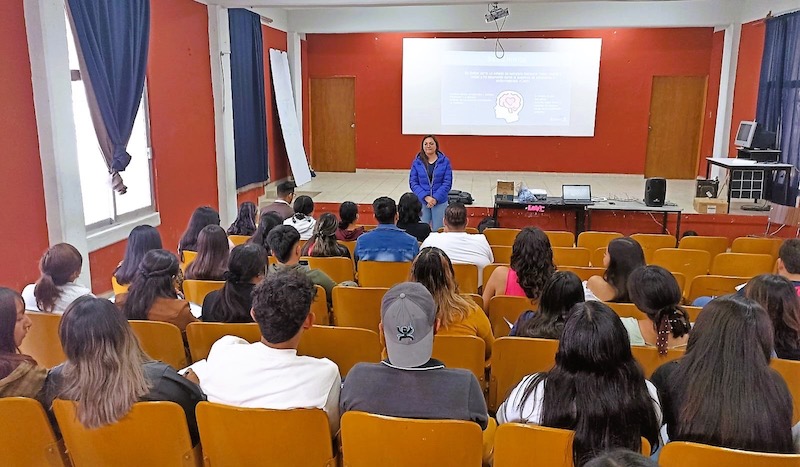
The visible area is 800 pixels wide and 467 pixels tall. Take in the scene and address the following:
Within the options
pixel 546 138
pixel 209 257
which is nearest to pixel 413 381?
pixel 209 257

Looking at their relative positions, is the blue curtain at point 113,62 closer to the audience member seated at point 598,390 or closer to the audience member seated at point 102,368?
the audience member seated at point 102,368

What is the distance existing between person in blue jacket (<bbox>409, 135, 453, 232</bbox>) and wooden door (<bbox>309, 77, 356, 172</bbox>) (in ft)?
18.5

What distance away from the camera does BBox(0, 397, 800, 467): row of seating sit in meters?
1.73

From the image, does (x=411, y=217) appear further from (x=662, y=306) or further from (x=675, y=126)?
(x=675, y=126)

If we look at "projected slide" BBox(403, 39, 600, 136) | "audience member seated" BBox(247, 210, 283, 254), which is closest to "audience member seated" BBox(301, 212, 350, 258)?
"audience member seated" BBox(247, 210, 283, 254)

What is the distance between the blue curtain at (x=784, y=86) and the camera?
7.75 m

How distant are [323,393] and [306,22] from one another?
32.6 ft

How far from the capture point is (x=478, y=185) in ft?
34.6

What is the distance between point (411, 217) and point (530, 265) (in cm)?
185

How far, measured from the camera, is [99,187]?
5727 millimetres

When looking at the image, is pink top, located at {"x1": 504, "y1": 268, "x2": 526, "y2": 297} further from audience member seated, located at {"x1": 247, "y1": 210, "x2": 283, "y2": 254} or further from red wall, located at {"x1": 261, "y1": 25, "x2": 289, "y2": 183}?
red wall, located at {"x1": 261, "y1": 25, "x2": 289, "y2": 183}

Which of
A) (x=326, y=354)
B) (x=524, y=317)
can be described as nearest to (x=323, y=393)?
(x=326, y=354)

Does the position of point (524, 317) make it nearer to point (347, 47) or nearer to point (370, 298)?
point (370, 298)

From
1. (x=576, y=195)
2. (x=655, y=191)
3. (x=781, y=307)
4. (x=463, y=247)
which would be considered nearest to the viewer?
(x=781, y=307)
